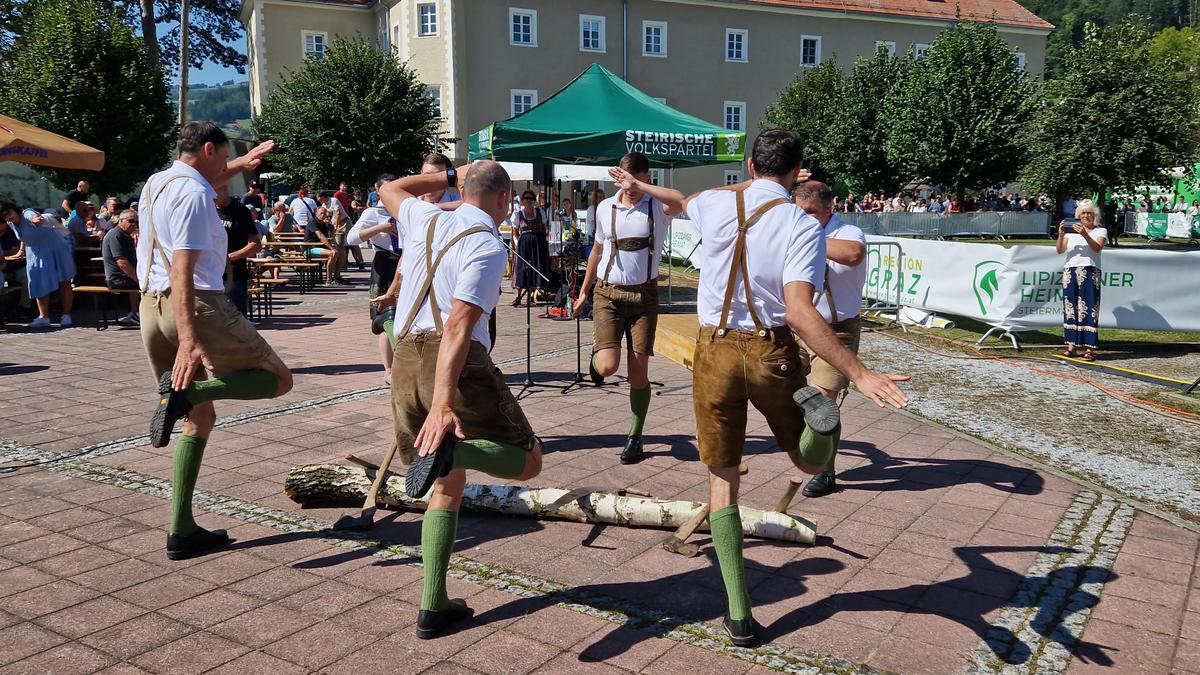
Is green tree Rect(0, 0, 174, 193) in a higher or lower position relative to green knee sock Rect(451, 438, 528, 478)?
higher

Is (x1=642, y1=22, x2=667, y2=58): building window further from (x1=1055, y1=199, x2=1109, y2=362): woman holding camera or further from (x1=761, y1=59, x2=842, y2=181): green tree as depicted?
(x1=1055, y1=199, x2=1109, y2=362): woman holding camera

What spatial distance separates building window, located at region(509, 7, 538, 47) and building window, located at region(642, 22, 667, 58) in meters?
5.17

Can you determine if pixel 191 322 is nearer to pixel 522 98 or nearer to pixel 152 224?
pixel 152 224

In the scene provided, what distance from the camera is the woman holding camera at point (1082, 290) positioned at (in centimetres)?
1021

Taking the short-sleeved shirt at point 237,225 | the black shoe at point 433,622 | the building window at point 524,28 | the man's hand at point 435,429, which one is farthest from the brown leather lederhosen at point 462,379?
the building window at point 524,28

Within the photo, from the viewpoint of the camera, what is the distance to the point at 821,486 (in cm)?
542

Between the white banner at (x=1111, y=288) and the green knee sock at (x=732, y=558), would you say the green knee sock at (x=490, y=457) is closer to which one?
the green knee sock at (x=732, y=558)

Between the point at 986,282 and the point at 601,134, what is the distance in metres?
5.21

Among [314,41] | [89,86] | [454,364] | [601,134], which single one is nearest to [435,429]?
[454,364]

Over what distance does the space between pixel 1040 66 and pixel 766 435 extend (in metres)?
50.5

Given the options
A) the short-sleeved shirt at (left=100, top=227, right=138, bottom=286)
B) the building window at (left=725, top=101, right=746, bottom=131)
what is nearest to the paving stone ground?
the short-sleeved shirt at (left=100, top=227, right=138, bottom=286)

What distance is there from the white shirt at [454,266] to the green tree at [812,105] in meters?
38.5

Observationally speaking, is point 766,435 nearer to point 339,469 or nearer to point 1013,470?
point 1013,470

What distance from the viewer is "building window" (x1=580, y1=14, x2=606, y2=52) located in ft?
130
